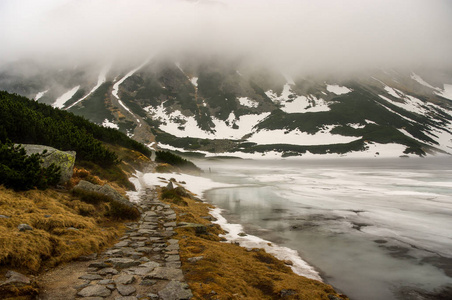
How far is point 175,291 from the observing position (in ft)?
13.9

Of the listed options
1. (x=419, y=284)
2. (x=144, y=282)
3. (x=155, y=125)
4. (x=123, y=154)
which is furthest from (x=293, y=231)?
(x=155, y=125)

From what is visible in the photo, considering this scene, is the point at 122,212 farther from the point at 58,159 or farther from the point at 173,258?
the point at 173,258

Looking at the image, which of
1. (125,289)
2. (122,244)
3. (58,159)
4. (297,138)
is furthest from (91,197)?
(297,138)

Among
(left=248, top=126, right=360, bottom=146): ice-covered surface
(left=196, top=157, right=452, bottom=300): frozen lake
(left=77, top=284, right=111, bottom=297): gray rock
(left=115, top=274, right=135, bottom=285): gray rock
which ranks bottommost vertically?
(left=196, top=157, right=452, bottom=300): frozen lake

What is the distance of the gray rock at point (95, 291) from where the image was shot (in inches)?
155

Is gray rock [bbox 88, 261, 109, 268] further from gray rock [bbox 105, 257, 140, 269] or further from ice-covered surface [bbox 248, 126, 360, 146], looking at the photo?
ice-covered surface [bbox 248, 126, 360, 146]

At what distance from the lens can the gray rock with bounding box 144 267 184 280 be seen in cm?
476

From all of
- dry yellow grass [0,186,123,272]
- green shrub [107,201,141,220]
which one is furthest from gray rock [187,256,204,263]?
green shrub [107,201,141,220]

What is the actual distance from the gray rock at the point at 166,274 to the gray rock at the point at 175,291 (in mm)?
283

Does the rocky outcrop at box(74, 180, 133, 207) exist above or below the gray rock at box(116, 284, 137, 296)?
above

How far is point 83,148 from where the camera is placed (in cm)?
1706

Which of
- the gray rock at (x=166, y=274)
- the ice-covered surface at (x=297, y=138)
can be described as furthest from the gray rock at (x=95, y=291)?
the ice-covered surface at (x=297, y=138)

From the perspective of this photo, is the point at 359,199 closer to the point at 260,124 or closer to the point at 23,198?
the point at 23,198

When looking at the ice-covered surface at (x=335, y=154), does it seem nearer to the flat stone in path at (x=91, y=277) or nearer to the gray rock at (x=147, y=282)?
the flat stone in path at (x=91, y=277)
